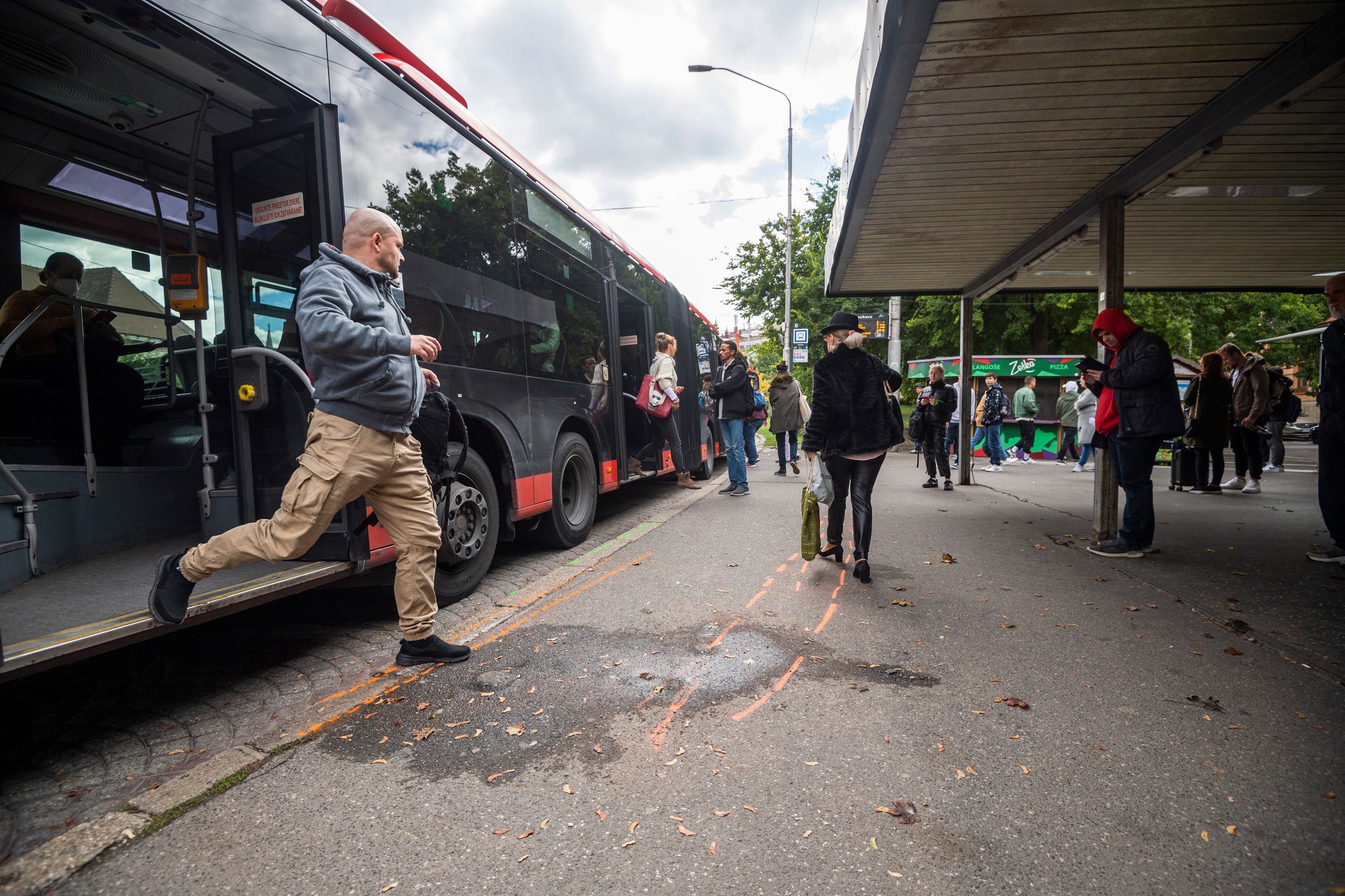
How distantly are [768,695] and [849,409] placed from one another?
2.55 meters

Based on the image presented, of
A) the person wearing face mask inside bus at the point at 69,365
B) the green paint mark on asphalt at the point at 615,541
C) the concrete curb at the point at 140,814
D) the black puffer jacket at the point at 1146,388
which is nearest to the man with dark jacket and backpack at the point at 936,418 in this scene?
the black puffer jacket at the point at 1146,388

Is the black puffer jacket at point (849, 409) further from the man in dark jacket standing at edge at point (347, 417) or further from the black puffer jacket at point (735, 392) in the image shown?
the black puffer jacket at point (735, 392)

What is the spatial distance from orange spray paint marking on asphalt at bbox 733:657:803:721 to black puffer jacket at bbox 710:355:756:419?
6466mm

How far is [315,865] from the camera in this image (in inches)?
79.1

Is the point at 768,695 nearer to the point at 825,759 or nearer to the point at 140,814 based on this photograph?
the point at 825,759

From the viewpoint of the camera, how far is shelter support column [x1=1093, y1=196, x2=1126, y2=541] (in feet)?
20.1

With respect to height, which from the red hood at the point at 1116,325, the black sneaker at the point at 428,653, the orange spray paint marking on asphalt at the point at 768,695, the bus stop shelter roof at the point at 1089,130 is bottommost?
the orange spray paint marking on asphalt at the point at 768,695

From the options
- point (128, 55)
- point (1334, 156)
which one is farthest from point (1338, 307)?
point (128, 55)

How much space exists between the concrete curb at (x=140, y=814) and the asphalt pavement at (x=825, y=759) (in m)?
0.07

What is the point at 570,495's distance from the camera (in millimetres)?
6477

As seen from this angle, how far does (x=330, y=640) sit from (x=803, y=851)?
2.95 metres

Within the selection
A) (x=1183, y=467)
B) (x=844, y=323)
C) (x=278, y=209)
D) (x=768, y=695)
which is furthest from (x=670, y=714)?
(x=1183, y=467)

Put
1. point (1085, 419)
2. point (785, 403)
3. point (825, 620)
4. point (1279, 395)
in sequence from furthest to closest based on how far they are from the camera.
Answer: point (1085, 419)
point (785, 403)
point (1279, 395)
point (825, 620)

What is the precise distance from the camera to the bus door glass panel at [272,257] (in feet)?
11.5
